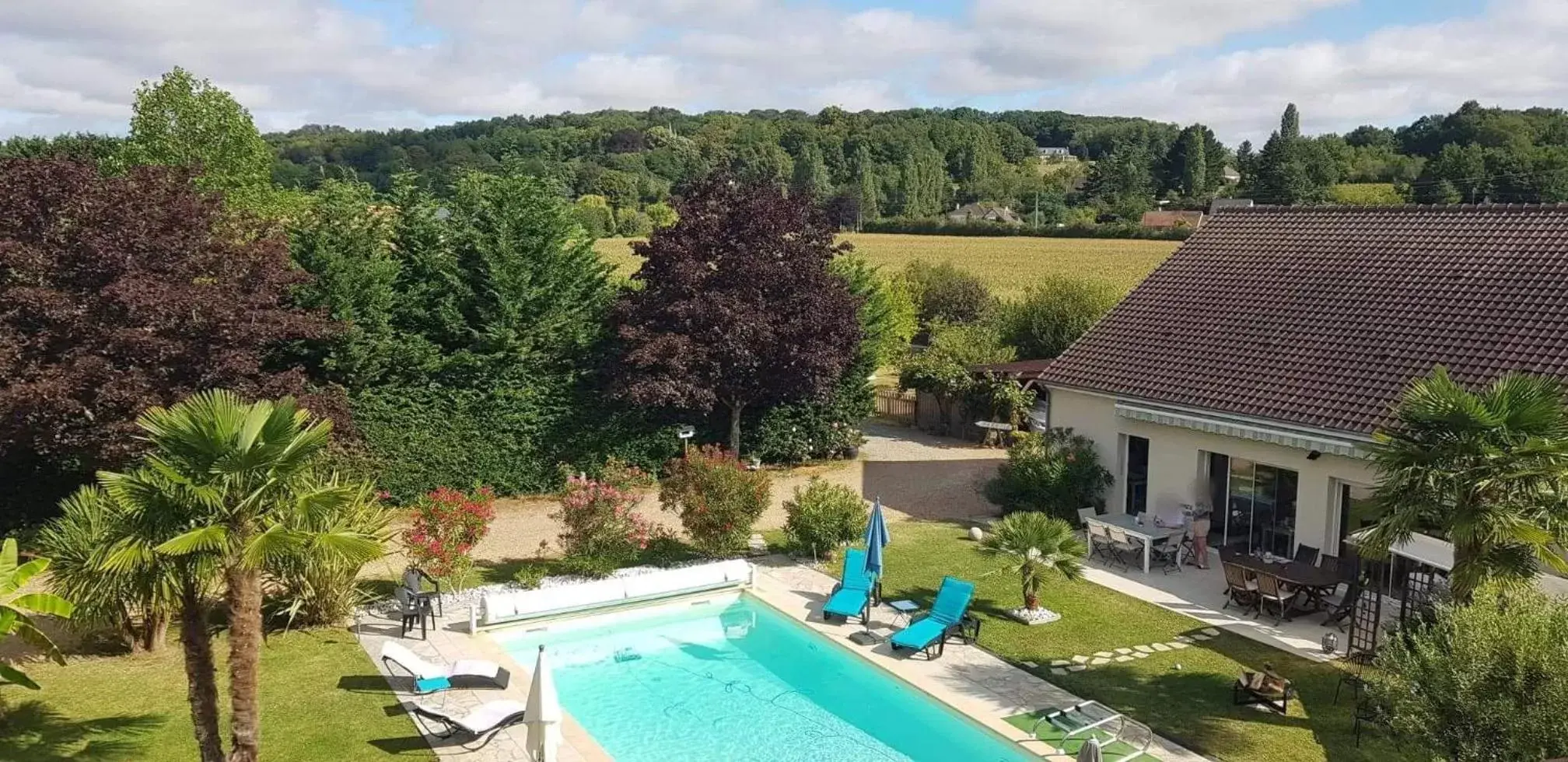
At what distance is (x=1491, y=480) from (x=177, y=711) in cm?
1763

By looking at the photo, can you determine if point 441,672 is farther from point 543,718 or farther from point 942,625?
point 942,625

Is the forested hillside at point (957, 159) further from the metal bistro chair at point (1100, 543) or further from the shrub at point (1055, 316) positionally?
the metal bistro chair at point (1100, 543)

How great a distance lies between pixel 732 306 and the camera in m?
27.2

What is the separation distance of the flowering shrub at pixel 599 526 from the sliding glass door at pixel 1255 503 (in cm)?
1225

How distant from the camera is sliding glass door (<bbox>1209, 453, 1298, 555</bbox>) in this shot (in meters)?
20.3

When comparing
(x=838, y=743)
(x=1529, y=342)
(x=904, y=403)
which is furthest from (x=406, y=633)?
(x=904, y=403)

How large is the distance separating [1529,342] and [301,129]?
183 m

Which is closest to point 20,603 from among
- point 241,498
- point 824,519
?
point 241,498

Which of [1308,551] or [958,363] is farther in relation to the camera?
[958,363]

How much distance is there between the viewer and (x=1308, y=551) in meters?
19.3

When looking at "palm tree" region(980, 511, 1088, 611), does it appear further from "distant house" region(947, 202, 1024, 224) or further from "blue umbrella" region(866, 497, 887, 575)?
"distant house" region(947, 202, 1024, 224)

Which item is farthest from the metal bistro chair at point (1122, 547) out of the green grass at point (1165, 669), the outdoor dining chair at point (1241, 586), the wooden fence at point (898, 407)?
the wooden fence at point (898, 407)

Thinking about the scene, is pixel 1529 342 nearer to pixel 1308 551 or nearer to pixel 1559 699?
pixel 1308 551

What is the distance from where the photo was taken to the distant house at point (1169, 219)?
304 feet
